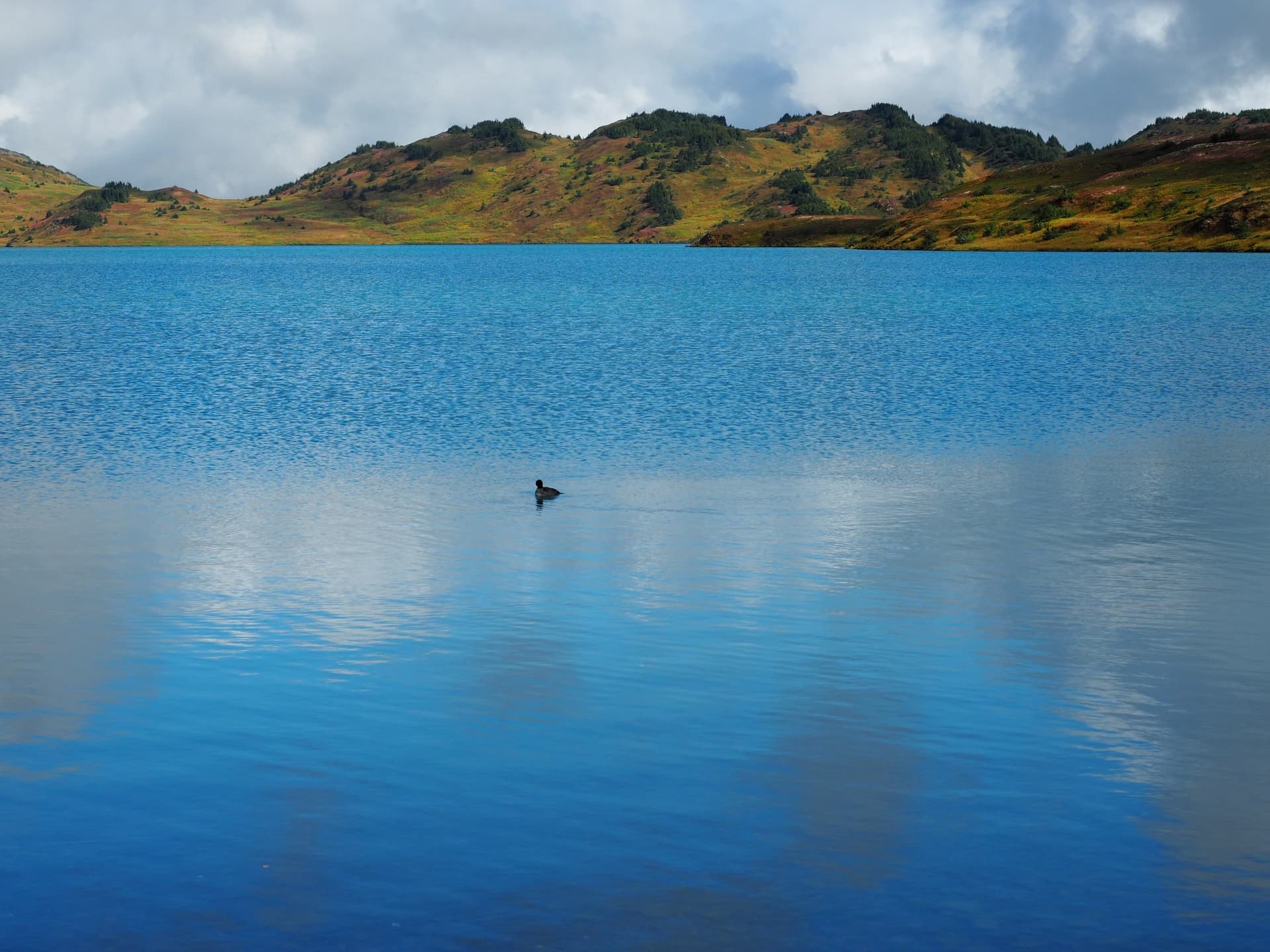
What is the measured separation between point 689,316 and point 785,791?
89.4 meters

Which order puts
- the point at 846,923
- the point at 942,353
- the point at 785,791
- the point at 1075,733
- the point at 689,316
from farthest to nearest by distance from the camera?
the point at 689,316 < the point at 942,353 < the point at 1075,733 < the point at 785,791 < the point at 846,923

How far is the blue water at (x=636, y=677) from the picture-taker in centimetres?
1310

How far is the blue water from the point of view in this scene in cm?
1310

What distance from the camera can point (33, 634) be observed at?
73.3 feet

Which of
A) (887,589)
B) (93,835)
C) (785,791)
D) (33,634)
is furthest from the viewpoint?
(887,589)

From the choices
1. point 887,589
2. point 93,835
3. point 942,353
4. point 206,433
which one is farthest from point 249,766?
point 942,353

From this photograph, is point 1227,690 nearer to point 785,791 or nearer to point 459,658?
point 785,791

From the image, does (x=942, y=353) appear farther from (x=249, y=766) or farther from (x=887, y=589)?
(x=249, y=766)

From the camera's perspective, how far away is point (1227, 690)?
19.2 meters

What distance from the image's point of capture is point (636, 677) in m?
19.9

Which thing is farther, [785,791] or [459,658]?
[459,658]

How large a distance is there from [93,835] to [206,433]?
33516 millimetres

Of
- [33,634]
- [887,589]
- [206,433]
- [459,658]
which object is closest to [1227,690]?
[887,589]

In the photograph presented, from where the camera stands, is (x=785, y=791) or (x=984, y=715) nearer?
(x=785, y=791)
